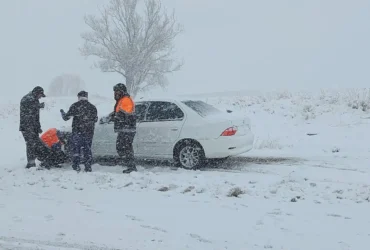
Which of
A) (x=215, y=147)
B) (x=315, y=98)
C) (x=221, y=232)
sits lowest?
(x=221, y=232)

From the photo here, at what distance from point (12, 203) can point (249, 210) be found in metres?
3.50

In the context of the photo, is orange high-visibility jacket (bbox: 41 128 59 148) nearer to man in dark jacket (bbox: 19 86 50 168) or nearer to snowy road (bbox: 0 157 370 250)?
man in dark jacket (bbox: 19 86 50 168)

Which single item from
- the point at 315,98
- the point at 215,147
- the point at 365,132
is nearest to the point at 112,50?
the point at 315,98

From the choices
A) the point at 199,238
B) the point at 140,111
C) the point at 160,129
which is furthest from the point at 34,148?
the point at 199,238

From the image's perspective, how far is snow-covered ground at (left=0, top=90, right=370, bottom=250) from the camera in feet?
14.4

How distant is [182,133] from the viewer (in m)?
8.61

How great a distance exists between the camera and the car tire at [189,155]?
28.0ft

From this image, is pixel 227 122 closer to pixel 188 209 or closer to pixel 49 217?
pixel 188 209

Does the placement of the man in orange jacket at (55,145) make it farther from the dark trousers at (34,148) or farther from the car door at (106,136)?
the car door at (106,136)

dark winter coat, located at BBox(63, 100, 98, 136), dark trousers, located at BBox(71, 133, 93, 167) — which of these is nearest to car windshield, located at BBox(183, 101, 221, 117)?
dark winter coat, located at BBox(63, 100, 98, 136)

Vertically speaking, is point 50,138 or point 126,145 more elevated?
point 50,138

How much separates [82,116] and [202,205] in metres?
3.72

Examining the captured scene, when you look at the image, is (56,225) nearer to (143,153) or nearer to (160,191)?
(160,191)

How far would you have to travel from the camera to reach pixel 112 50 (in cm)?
3416
